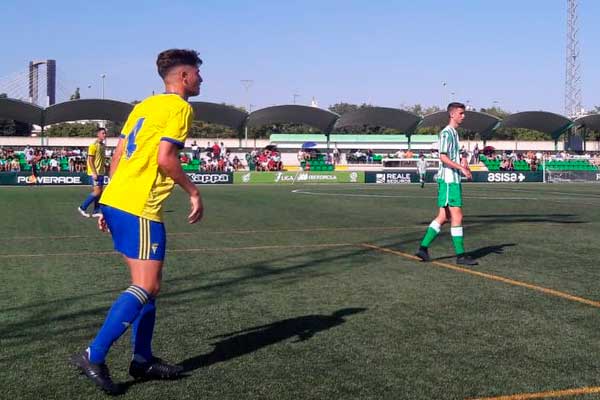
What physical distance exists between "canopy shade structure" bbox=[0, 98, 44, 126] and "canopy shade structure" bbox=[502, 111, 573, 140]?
36349 millimetres

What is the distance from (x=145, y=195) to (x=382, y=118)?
182 ft

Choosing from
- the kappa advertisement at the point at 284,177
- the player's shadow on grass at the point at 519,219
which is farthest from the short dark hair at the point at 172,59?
the kappa advertisement at the point at 284,177

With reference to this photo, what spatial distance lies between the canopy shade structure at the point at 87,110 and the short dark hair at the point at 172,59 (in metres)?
46.4

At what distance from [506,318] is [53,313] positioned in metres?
A: 4.00

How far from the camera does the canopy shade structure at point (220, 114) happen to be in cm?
5416

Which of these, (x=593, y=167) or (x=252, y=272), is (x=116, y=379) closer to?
(x=252, y=272)

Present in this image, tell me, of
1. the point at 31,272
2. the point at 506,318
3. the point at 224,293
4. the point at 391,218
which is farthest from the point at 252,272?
the point at 391,218

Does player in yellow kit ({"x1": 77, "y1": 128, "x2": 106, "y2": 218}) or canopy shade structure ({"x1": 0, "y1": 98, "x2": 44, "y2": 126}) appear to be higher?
canopy shade structure ({"x1": 0, "y1": 98, "x2": 44, "y2": 126})

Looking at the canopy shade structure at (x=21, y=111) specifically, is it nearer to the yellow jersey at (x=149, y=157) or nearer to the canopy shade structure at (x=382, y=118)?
the canopy shade structure at (x=382, y=118)

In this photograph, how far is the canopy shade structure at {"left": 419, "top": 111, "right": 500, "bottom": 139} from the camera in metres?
57.3

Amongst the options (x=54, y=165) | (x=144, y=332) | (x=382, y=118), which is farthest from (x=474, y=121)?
(x=144, y=332)

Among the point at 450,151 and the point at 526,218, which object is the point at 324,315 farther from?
the point at 526,218

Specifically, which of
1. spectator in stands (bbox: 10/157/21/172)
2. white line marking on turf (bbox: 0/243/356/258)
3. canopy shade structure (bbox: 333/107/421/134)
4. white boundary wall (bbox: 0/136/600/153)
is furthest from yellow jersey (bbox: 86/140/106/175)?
white boundary wall (bbox: 0/136/600/153)

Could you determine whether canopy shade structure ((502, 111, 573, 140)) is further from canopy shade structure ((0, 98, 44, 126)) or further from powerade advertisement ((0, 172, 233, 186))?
canopy shade structure ((0, 98, 44, 126))
